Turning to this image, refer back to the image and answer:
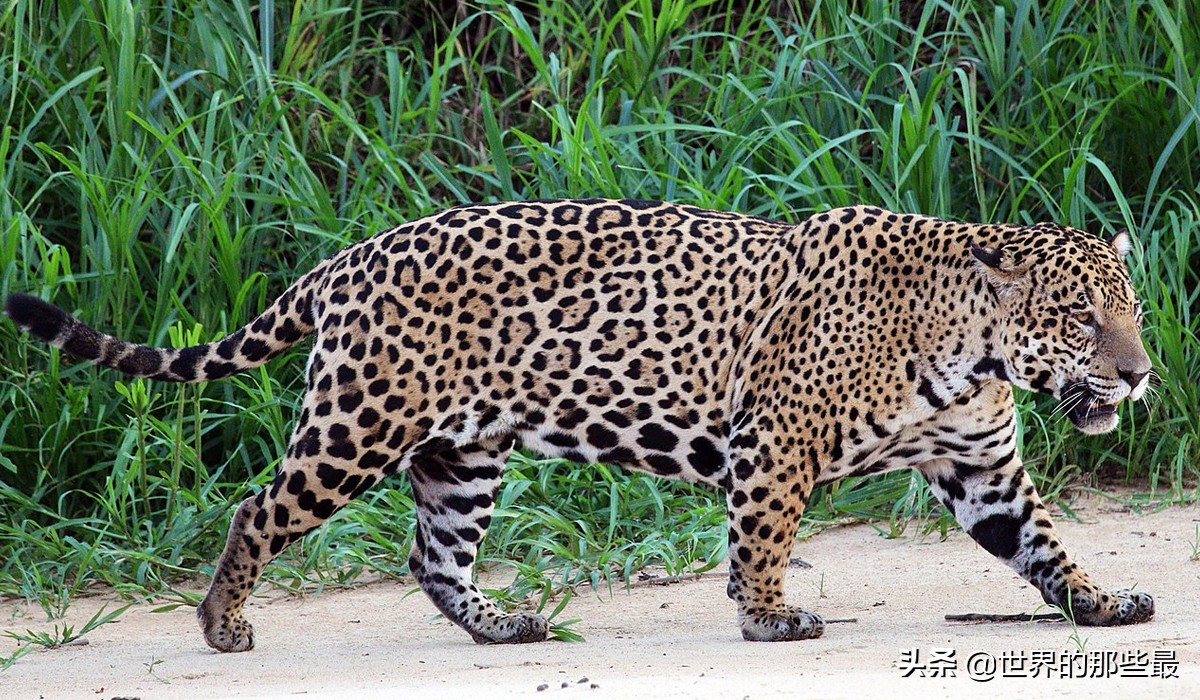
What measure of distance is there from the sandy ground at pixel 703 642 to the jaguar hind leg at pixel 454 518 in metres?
0.16

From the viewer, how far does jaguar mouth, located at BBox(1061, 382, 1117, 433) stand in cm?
471

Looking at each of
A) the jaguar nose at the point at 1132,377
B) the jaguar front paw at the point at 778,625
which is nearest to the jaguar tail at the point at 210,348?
the jaguar front paw at the point at 778,625

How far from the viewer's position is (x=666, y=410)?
16.6 ft

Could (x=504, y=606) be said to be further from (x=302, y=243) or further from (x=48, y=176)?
(x=48, y=176)

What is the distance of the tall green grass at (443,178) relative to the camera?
6238mm

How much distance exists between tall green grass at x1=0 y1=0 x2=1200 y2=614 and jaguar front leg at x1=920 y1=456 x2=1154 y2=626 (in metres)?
1.20

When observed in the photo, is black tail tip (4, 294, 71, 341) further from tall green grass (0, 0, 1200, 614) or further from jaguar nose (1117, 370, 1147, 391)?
jaguar nose (1117, 370, 1147, 391)

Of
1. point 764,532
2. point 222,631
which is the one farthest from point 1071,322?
point 222,631

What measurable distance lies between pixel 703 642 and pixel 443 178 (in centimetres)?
289

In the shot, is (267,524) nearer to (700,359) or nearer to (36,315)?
(36,315)

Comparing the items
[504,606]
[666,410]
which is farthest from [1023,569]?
[504,606]

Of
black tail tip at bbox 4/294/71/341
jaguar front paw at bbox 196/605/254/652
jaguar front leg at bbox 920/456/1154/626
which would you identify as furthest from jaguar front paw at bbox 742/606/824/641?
black tail tip at bbox 4/294/71/341

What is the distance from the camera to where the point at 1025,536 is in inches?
198

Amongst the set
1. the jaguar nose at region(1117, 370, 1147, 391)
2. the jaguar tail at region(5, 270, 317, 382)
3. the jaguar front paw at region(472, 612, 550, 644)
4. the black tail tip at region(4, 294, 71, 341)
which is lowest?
the jaguar front paw at region(472, 612, 550, 644)
